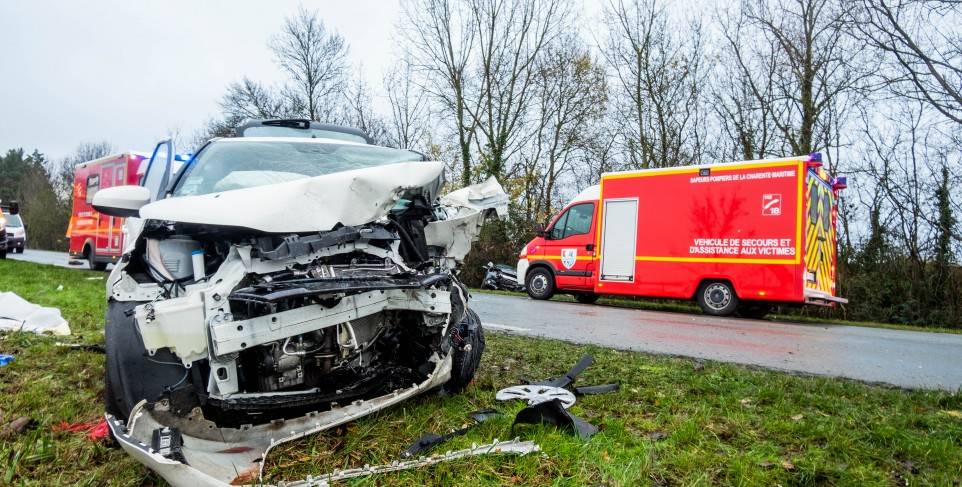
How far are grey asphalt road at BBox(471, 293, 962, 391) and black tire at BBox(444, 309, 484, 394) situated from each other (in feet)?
9.02

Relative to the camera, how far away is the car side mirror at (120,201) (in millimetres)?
3373

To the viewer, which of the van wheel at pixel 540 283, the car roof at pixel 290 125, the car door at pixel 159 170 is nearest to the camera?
the car door at pixel 159 170

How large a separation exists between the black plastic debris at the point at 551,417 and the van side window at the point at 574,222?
31.7ft

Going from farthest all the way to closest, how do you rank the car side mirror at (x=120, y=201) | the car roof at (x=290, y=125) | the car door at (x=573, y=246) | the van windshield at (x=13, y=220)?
the van windshield at (x=13, y=220) < the car door at (x=573, y=246) < the car roof at (x=290, y=125) < the car side mirror at (x=120, y=201)

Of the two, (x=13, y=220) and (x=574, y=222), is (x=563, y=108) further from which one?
(x=13, y=220)

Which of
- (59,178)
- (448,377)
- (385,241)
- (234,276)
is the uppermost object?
(59,178)

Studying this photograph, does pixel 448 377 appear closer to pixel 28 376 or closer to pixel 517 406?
pixel 517 406

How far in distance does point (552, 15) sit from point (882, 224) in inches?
533

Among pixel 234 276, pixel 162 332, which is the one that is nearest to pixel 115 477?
pixel 162 332

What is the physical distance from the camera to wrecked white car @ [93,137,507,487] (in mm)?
2391

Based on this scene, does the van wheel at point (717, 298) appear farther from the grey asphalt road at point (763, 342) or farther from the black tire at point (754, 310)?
the black tire at point (754, 310)

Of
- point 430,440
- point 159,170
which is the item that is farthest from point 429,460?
point 159,170

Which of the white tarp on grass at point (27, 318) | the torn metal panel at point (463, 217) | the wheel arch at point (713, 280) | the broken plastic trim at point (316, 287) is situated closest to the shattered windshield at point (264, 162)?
the torn metal panel at point (463, 217)

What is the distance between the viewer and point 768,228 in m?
10.1
